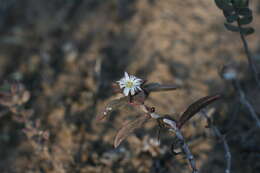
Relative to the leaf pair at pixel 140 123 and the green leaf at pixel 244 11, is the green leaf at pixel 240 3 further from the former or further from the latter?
the leaf pair at pixel 140 123

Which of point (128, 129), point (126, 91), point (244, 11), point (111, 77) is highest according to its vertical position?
point (111, 77)

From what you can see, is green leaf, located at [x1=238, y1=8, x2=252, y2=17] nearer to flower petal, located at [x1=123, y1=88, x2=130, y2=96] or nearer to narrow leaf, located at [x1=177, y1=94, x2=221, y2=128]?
narrow leaf, located at [x1=177, y1=94, x2=221, y2=128]

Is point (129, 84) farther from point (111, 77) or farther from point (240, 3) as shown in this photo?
point (111, 77)

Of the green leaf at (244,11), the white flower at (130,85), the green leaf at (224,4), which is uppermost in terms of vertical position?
the green leaf at (224,4)

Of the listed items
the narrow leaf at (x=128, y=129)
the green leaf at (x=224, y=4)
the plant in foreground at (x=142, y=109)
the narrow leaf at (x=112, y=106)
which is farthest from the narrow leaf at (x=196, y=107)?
the green leaf at (x=224, y=4)

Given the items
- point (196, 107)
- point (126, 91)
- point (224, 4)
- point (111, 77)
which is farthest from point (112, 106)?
point (111, 77)

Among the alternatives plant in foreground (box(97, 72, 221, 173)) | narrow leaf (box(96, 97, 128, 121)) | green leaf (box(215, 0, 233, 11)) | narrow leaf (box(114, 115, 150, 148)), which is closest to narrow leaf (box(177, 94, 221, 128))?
plant in foreground (box(97, 72, 221, 173))

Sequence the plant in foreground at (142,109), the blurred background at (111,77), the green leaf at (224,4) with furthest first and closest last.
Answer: the blurred background at (111,77), the green leaf at (224,4), the plant in foreground at (142,109)

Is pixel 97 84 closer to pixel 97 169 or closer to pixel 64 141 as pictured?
pixel 64 141
